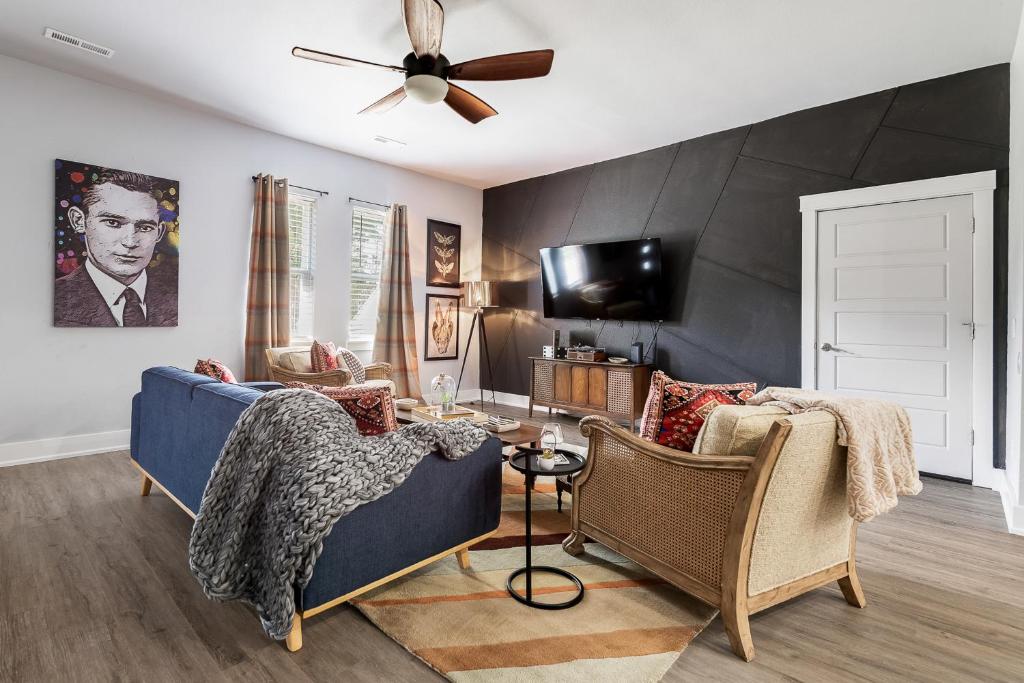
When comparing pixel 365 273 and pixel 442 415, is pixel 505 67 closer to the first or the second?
pixel 442 415

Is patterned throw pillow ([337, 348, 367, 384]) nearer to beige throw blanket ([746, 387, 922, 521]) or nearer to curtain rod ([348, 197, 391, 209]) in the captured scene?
curtain rod ([348, 197, 391, 209])

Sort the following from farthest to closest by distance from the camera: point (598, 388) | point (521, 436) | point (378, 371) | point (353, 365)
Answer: point (598, 388) → point (378, 371) → point (353, 365) → point (521, 436)

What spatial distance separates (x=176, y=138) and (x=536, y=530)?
4.30m

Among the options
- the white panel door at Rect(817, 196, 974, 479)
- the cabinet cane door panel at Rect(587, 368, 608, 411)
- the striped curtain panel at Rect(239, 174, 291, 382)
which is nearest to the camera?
the white panel door at Rect(817, 196, 974, 479)

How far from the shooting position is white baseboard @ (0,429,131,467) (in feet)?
11.8

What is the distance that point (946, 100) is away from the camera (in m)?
3.54

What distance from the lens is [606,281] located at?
17.3ft

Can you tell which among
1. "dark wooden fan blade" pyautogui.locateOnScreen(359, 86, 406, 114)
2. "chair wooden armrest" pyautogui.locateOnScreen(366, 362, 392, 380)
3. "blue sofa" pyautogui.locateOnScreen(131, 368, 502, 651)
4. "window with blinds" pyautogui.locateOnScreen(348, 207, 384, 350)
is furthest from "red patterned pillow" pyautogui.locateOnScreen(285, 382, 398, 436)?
"window with blinds" pyautogui.locateOnScreen(348, 207, 384, 350)

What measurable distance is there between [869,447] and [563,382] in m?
3.78

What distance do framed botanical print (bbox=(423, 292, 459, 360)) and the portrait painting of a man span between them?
267cm

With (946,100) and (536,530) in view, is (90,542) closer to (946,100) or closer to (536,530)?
(536,530)

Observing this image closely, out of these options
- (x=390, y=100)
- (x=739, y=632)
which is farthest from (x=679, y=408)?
(x=390, y=100)

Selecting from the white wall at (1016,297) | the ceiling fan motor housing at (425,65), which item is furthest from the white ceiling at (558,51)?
the white wall at (1016,297)

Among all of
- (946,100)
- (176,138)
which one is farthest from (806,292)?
(176,138)
